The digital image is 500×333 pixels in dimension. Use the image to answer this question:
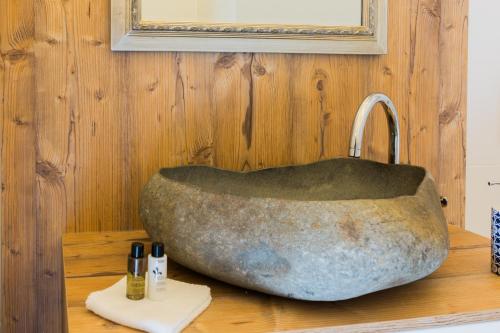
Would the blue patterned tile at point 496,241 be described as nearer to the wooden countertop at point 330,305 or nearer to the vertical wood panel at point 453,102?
the wooden countertop at point 330,305

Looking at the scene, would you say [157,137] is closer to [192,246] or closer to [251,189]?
[251,189]

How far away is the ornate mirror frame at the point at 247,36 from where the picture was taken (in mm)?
1402

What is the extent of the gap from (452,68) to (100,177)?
94 cm

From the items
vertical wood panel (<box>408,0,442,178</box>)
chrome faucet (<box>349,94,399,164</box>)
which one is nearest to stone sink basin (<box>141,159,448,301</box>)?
chrome faucet (<box>349,94,399,164</box>)

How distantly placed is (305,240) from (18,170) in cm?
79

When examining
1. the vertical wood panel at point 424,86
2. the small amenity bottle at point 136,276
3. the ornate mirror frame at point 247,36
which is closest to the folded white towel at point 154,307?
the small amenity bottle at point 136,276

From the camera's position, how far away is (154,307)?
926 mm

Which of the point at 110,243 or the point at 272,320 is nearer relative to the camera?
the point at 272,320

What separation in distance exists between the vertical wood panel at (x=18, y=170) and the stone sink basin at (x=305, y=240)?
1.56 feet

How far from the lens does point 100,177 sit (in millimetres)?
1458

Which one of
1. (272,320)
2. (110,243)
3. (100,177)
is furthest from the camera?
(100,177)

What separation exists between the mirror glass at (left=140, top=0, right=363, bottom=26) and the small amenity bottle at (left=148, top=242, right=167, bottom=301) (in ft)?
2.12

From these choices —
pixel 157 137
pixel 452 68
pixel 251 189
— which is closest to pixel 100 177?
pixel 157 137

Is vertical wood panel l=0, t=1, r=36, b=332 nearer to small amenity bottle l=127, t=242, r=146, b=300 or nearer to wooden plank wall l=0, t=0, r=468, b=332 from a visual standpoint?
wooden plank wall l=0, t=0, r=468, b=332
